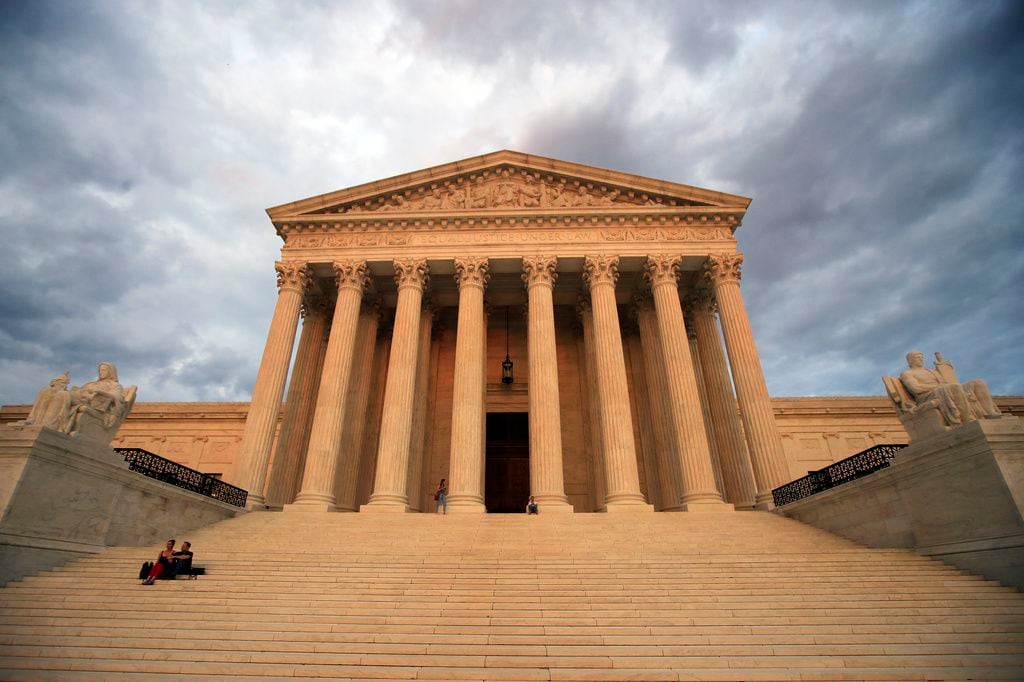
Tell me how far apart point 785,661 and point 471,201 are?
1995 centimetres

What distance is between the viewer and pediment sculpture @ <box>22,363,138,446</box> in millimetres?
10883

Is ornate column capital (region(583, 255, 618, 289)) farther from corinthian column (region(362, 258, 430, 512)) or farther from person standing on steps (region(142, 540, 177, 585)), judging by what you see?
person standing on steps (region(142, 540, 177, 585))

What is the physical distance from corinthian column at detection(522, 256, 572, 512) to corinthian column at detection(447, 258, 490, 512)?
6.35ft

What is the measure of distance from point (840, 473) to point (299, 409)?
2010 cm

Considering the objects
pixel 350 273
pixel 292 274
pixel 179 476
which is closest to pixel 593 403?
pixel 350 273

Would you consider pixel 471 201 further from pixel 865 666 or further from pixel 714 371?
pixel 865 666

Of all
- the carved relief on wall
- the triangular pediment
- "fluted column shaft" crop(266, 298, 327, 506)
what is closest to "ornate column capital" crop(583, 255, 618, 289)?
the triangular pediment

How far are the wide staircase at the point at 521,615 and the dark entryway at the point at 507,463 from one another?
12027 mm

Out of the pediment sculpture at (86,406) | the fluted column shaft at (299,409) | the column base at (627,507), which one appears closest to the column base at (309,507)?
the fluted column shaft at (299,409)

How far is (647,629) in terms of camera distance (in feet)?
24.3

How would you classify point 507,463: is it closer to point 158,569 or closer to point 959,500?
point 158,569

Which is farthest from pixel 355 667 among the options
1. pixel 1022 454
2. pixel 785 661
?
pixel 1022 454

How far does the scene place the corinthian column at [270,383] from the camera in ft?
57.8

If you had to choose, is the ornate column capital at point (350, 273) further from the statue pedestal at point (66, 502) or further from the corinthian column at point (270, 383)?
the statue pedestal at point (66, 502)
